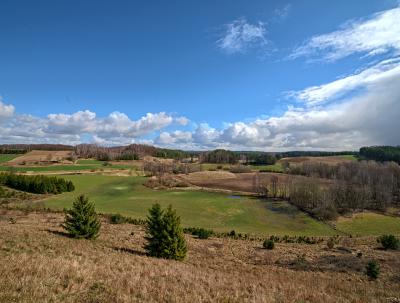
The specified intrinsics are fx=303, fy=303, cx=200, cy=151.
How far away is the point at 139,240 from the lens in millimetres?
33375

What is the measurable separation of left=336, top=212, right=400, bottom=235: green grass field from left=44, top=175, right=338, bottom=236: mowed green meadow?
4.59 m

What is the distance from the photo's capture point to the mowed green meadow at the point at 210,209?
6116cm

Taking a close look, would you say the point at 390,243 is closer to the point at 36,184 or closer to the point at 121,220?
the point at 121,220

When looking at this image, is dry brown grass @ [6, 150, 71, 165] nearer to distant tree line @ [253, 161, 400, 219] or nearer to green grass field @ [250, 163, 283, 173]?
green grass field @ [250, 163, 283, 173]

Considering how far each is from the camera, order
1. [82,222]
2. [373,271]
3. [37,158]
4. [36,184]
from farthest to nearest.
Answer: [37,158]
[36,184]
[82,222]
[373,271]

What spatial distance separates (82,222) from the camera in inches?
1113

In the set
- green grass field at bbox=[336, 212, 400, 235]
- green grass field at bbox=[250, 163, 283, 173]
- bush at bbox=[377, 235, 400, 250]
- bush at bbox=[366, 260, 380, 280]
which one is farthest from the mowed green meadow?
green grass field at bbox=[250, 163, 283, 173]

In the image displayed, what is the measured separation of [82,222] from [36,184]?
73142mm

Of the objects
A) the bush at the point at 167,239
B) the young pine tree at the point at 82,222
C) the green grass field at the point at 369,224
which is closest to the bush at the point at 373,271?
the bush at the point at 167,239

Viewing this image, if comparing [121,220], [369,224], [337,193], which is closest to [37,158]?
[121,220]

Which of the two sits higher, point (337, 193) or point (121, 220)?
point (337, 193)

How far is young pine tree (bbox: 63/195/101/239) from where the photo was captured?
91.9 ft

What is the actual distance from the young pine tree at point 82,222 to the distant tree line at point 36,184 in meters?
69.5

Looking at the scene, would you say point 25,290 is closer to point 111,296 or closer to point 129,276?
point 111,296
